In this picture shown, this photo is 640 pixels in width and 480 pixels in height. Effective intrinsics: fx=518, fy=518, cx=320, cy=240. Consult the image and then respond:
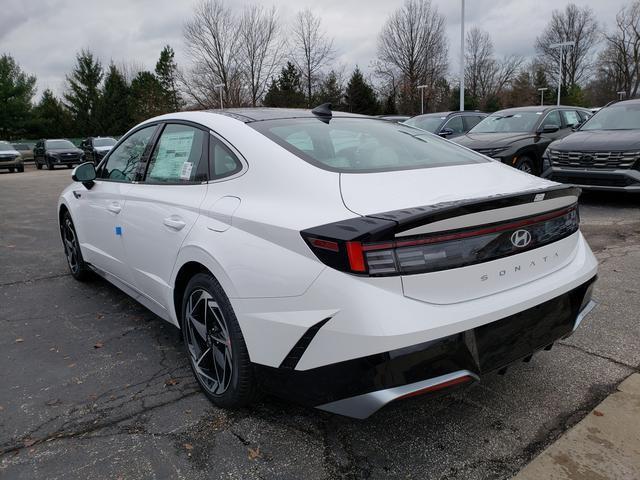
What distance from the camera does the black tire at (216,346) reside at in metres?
2.43

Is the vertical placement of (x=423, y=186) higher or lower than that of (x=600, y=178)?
higher

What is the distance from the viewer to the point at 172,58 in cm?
5462

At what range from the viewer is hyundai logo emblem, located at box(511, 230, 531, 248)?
2205 mm

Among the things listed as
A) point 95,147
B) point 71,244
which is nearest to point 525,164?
point 71,244

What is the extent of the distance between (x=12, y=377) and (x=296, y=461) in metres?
1.98

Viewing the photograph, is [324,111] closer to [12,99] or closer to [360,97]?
[360,97]

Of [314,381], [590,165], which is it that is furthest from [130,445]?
[590,165]

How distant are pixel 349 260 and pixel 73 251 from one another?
13.2 feet

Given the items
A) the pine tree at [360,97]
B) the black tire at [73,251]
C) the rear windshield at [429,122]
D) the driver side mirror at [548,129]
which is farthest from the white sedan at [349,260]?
the pine tree at [360,97]

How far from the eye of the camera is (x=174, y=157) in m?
3.27

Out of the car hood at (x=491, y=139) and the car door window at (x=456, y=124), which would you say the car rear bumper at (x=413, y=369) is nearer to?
the car hood at (x=491, y=139)

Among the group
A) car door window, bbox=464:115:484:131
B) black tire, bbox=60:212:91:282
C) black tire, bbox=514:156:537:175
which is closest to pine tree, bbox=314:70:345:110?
car door window, bbox=464:115:484:131

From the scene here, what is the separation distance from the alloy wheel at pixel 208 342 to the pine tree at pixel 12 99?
5486cm

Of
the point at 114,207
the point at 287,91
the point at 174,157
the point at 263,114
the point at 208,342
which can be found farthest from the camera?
the point at 287,91
